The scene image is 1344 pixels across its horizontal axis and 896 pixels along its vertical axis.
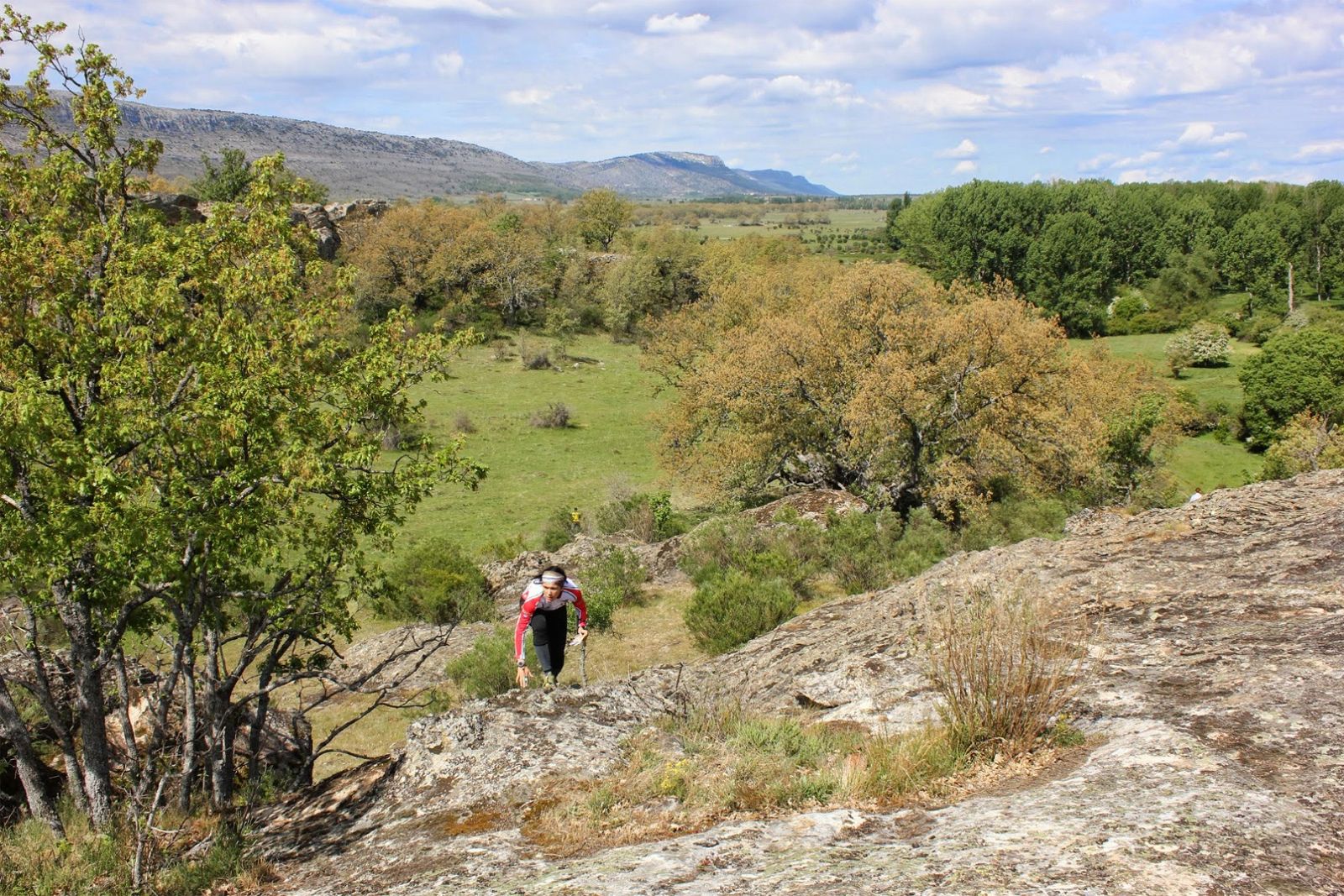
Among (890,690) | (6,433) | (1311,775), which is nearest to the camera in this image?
(1311,775)

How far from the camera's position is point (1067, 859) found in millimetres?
3869

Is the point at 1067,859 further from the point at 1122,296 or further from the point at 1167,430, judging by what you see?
the point at 1122,296

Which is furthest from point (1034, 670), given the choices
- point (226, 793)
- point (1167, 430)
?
point (1167, 430)

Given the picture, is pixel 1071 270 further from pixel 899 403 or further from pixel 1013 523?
pixel 1013 523

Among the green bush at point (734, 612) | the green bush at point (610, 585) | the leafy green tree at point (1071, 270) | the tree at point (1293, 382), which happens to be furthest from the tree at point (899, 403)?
the leafy green tree at point (1071, 270)

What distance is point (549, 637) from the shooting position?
380 inches

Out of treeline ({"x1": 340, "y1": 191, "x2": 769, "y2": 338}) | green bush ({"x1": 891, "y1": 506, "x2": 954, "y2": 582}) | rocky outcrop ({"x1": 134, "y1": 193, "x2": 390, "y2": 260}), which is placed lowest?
green bush ({"x1": 891, "y1": 506, "x2": 954, "y2": 582})

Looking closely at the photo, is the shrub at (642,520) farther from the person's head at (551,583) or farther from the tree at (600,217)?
the tree at (600,217)

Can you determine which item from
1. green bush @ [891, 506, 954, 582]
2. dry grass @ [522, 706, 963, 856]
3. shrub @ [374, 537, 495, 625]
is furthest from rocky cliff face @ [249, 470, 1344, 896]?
shrub @ [374, 537, 495, 625]

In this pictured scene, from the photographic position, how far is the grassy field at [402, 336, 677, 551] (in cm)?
3288

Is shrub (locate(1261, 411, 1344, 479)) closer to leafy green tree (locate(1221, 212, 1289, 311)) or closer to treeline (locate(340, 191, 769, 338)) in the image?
treeline (locate(340, 191, 769, 338))

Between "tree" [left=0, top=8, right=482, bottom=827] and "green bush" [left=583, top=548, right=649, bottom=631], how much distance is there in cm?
849

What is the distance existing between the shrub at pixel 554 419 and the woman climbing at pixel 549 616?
36.4 metres

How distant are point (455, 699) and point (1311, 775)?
12.7 meters
